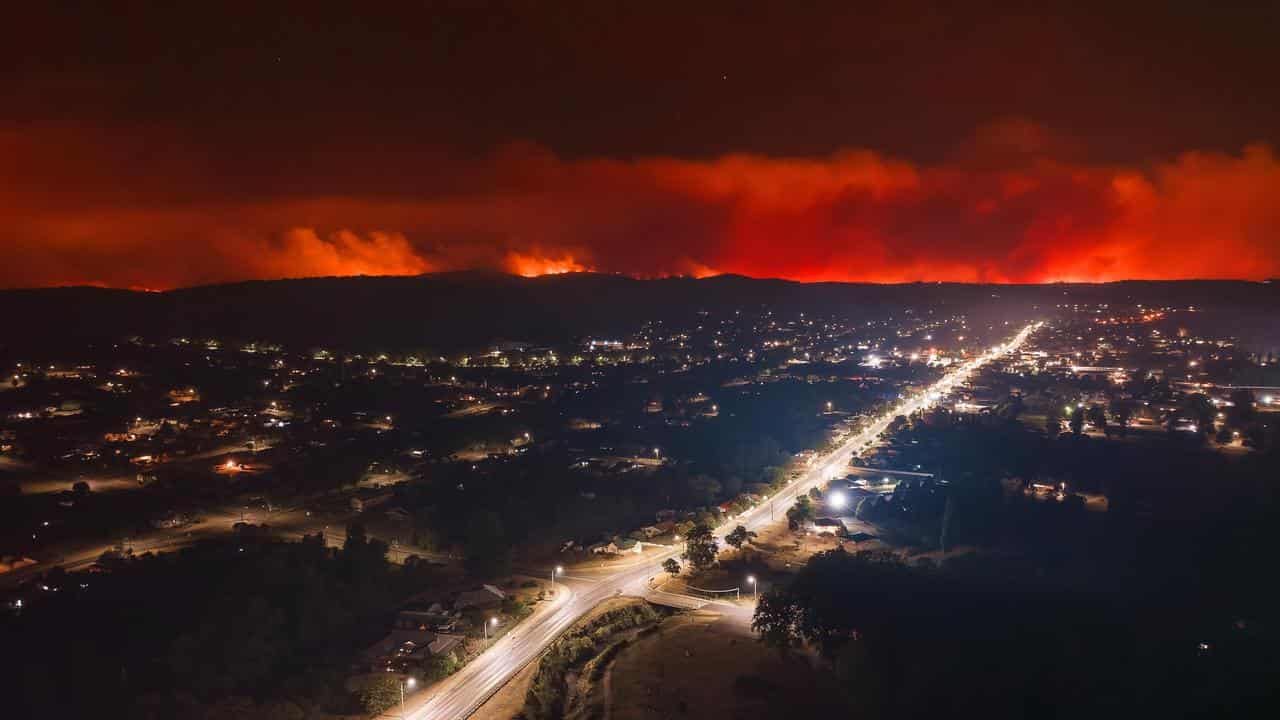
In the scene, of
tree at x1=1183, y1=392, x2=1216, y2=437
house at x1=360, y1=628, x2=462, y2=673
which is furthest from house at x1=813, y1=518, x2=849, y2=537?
tree at x1=1183, y1=392, x2=1216, y2=437

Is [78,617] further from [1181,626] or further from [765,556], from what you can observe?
[1181,626]

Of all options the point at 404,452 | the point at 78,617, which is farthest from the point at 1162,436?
the point at 78,617

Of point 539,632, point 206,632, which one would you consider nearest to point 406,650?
point 539,632

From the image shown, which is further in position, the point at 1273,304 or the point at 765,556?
the point at 1273,304

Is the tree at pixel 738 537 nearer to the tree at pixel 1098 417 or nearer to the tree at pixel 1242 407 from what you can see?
the tree at pixel 1098 417

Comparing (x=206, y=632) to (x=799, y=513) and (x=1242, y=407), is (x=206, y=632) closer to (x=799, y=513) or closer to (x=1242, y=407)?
(x=799, y=513)
